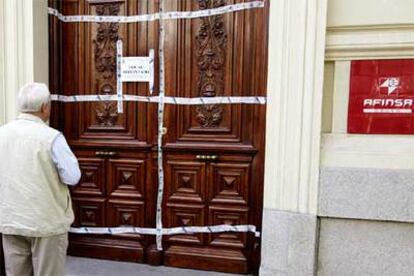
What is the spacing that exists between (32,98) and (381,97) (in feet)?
8.10

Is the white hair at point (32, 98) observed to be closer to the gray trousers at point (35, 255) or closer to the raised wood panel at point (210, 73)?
the gray trousers at point (35, 255)

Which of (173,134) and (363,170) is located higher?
(173,134)

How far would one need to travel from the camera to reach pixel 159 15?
380 centimetres

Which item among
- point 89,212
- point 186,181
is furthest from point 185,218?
point 89,212

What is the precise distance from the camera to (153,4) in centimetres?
382

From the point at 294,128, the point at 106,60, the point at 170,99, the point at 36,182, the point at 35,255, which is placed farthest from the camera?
the point at 106,60

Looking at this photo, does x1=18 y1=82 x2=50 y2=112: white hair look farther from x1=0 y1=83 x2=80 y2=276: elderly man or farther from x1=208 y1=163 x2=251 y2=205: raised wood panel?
x1=208 y1=163 x2=251 y2=205: raised wood panel

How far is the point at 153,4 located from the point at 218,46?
2.51 ft

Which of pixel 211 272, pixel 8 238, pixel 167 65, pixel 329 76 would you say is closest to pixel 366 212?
pixel 329 76

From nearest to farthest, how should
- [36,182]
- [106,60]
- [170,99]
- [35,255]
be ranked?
[36,182] → [35,255] → [170,99] → [106,60]

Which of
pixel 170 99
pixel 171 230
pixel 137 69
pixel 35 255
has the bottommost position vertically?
pixel 171 230

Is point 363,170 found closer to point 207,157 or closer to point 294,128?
point 294,128

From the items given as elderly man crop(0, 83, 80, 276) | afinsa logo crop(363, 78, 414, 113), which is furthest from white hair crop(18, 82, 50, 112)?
afinsa logo crop(363, 78, 414, 113)

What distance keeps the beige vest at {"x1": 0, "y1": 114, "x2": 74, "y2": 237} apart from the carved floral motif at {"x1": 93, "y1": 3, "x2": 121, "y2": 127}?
1394 mm
